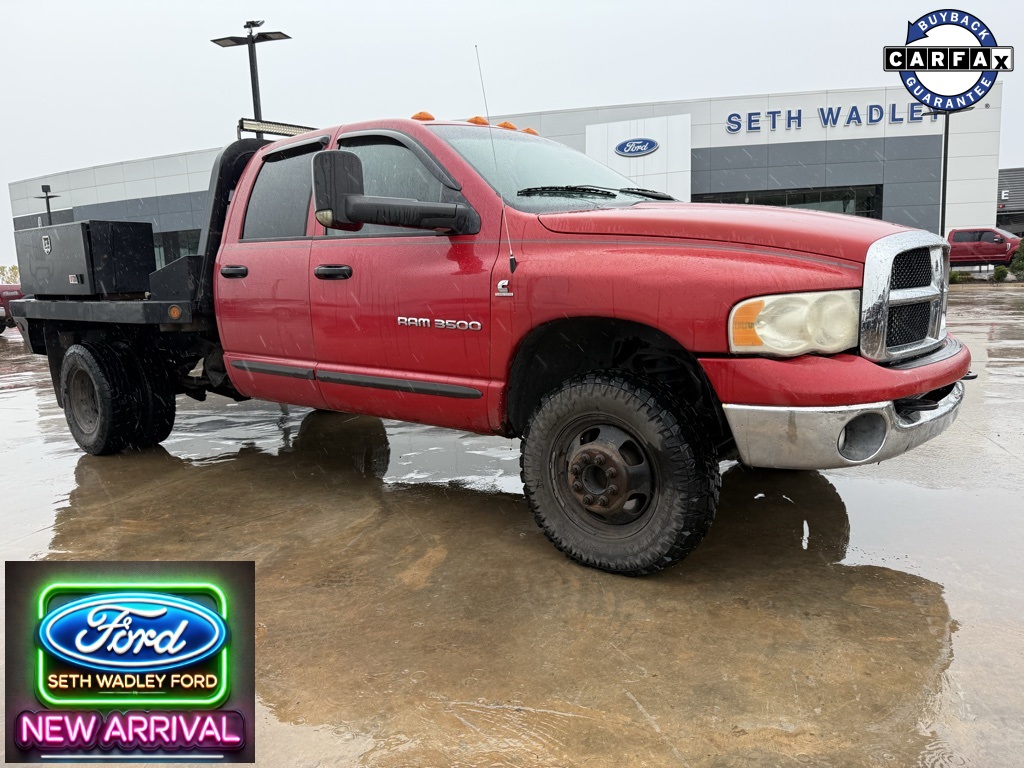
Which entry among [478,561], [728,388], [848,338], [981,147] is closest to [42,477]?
[478,561]

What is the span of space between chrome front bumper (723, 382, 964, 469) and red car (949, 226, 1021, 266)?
29856 millimetres

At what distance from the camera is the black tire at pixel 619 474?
295 cm

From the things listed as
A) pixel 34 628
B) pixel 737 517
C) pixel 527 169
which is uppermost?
pixel 527 169

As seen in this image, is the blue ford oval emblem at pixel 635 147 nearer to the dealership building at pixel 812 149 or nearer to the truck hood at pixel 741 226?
the dealership building at pixel 812 149

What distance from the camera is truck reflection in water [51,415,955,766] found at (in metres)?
2.13

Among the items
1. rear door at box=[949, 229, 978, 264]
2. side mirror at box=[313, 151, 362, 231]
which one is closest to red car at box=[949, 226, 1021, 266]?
rear door at box=[949, 229, 978, 264]

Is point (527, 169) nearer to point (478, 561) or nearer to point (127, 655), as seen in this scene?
point (478, 561)

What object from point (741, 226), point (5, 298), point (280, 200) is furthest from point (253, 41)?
point (741, 226)

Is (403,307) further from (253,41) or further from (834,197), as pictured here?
(834,197)

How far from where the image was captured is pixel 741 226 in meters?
2.87

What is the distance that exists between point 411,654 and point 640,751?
0.84m

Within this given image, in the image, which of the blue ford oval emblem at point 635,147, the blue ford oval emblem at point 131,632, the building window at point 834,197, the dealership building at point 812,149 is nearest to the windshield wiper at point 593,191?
the blue ford oval emblem at point 131,632

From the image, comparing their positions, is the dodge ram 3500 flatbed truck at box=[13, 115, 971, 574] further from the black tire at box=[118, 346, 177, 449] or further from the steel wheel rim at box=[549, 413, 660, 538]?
the black tire at box=[118, 346, 177, 449]

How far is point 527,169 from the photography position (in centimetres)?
379
